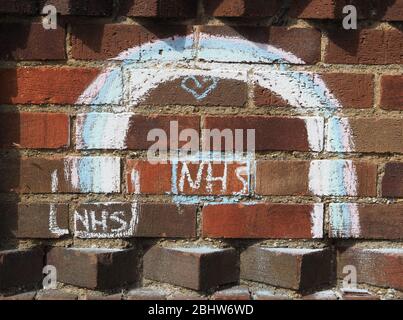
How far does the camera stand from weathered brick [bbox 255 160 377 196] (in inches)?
46.1

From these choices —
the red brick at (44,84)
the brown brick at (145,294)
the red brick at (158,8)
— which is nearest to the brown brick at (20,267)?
the brown brick at (145,294)

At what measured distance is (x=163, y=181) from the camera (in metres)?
1.17

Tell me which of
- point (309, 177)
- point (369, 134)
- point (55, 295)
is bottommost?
point (55, 295)

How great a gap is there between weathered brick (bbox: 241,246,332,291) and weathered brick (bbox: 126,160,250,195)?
16 cm

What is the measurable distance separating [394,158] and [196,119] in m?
0.47

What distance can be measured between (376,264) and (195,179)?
47 centimetres

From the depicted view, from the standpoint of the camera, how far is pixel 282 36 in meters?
1.16

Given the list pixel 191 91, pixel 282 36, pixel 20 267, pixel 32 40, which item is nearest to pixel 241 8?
pixel 282 36

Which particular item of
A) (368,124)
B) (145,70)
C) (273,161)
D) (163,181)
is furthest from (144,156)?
(368,124)

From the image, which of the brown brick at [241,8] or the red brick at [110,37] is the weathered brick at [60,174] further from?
the brown brick at [241,8]

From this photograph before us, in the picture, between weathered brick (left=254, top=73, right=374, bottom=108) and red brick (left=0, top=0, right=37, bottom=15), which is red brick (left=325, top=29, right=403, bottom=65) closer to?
weathered brick (left=254, top=73, right=374, bottom=108)

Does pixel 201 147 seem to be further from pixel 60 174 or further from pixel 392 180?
pixel 392 180

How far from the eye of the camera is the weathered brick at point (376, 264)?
1166 millimetres

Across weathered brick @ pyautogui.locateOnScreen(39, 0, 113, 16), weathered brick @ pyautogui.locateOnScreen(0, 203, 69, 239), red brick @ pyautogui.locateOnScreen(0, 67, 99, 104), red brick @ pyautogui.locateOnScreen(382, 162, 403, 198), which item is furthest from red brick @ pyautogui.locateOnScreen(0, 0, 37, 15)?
red brick @ pyautogui.locateOnScreen(382, 162, 403, 198)
